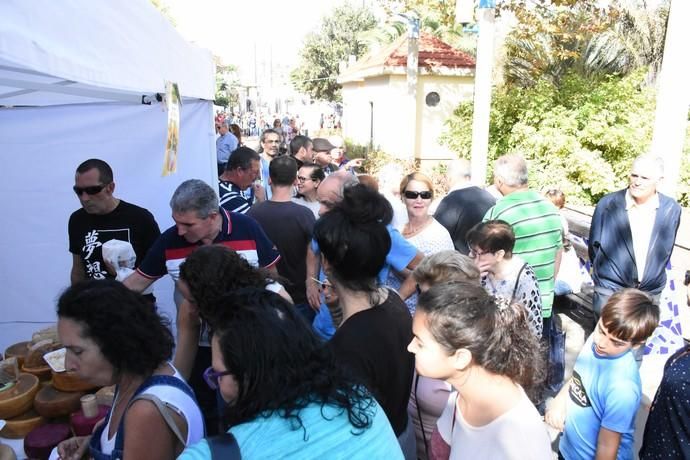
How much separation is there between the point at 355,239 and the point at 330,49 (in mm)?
39459

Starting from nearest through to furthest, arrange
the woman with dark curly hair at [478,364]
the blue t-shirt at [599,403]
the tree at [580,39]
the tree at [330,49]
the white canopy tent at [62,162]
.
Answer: the woman with dark curly hair at [478,364], the blue t-shirt at [599,403], the white canopy tent at [62,162], the tree at [580,39], the tree at [330,49]

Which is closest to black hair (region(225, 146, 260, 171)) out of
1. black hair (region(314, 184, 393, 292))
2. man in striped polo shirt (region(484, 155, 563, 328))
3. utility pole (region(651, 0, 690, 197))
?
man in striped polo shirt (region(484, 155, 563, 328))

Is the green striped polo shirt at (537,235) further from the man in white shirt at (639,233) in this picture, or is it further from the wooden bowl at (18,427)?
the wooden bowl at (18,427)

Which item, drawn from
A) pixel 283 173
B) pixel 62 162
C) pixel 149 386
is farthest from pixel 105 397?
pixel 62 162

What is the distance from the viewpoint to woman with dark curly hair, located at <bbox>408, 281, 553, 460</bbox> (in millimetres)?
1462

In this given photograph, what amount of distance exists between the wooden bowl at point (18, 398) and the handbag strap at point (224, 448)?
1.57 m

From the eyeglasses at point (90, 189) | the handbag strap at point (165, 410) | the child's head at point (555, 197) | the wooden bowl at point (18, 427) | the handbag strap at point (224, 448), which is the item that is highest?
the eyeglasses at point (90, 189)

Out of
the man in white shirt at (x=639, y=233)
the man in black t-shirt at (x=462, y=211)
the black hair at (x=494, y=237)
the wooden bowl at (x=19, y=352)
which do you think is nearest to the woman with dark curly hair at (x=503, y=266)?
the black hair at (x=494, y=237)

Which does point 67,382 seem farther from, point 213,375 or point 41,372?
point 213,375

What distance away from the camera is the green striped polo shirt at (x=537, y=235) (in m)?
3.52

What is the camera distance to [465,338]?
1521 mm

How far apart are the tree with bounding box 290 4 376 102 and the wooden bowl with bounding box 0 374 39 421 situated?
3698 centimetres

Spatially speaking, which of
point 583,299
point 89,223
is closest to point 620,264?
point 583,299

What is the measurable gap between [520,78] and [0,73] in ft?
43.9
